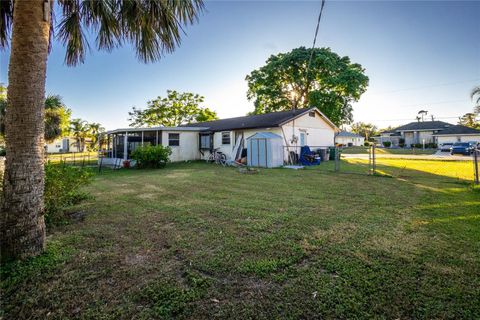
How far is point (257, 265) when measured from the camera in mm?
2512

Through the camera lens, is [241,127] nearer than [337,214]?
No

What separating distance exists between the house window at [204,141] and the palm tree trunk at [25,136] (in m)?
15.7

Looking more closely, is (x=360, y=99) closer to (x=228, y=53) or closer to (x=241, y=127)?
(x=241, y=127)

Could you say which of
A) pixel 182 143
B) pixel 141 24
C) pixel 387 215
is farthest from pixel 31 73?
pixel 182 143

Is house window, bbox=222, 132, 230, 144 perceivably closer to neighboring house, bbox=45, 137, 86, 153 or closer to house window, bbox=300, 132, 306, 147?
house window, bbox=300, 132, 306, 147

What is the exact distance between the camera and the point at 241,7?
9.02 meters

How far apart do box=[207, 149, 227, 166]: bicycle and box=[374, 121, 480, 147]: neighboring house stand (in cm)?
3182

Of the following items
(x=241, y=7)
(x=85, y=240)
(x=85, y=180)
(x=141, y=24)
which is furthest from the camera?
(x=241, y=7)

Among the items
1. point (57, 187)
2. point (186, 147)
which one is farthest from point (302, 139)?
point (57, 187)

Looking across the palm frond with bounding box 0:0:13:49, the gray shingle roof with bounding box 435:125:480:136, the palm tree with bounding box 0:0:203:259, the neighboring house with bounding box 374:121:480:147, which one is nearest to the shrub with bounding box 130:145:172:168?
the palm frond with bounding box 0:0:13:49

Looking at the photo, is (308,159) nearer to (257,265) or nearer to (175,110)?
(257,265)

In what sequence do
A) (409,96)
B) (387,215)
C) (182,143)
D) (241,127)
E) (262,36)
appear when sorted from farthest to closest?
1. (409,96)
2. (182,143)
3. (241,127)
4. (262,36)
5. (387,215)

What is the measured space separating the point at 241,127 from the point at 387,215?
1252cm

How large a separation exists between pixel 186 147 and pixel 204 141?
163 cm
